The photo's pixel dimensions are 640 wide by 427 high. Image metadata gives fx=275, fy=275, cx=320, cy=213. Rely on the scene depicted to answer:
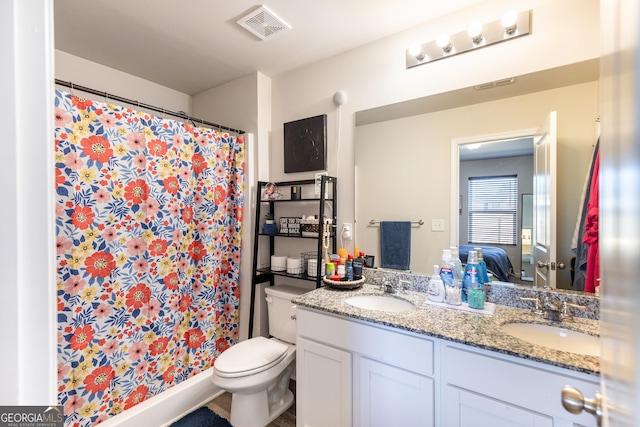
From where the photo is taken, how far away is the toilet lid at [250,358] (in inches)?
60.1

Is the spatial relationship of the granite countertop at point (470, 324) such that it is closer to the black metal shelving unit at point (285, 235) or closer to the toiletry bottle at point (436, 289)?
the toiletry bottle at point (436, 289)

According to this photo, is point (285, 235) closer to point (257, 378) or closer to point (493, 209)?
point (257, 378)

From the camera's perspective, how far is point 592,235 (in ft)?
3.89

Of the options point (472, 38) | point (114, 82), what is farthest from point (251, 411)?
point (114, 82)

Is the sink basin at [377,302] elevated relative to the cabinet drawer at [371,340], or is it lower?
elevated

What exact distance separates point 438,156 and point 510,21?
2.34ft

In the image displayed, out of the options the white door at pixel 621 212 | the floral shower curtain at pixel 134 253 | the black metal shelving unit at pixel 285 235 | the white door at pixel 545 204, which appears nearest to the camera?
the white door at pixel 621 212

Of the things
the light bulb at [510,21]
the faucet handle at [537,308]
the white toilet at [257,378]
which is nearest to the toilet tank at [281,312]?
the white toilet at [257,378]

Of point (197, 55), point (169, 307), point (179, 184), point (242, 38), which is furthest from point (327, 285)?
point (197, 55)

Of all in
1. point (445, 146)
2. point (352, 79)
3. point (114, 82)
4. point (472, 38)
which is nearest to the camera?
point (472, 38)

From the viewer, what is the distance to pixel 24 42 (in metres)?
0.46

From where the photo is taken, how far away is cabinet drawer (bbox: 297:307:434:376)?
112 centimetres

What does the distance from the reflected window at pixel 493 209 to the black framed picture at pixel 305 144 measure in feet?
3.29

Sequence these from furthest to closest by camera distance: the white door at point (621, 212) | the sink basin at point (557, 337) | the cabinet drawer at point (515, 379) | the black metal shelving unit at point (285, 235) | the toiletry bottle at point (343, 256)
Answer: the black metal shelving unit at point (285, 235)
the toiletry bottle at point (343, 256)
the sink basin at point (557, 337)
the cabinet drawer at point (515, 379)
the white door at point (621, 212)
